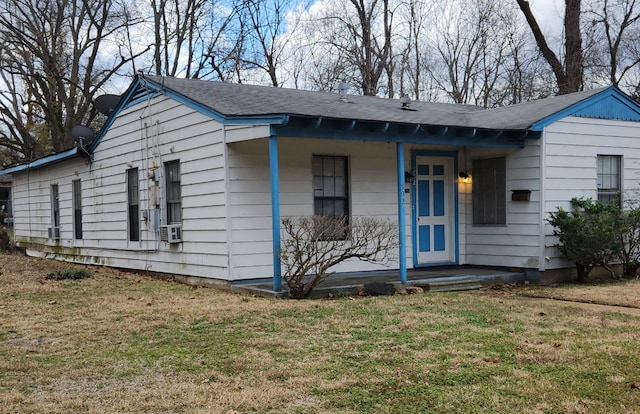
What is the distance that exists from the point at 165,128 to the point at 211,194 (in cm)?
219

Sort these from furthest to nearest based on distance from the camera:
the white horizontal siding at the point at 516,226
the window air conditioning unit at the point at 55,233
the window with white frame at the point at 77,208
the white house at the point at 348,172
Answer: the window air conditioning unit at the point at 55,233 < the window with white frame at the point at 77,208 < the white horizontal siding at the point at 516,226 < the white house at the point at 348,172

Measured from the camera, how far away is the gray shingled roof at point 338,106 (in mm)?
10172

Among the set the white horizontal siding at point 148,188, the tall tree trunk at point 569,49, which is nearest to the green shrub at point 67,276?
the white horizontal siding at point 148,188

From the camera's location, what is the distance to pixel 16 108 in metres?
29.2

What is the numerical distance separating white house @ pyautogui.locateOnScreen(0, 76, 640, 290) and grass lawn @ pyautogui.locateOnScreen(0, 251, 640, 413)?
1.92 metres

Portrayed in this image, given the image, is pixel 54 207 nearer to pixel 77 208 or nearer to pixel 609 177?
pixel 77 208

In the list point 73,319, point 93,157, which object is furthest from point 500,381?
point 93,157

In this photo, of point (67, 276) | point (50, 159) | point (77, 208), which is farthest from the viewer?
point (50, 159)

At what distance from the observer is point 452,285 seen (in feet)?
33.5

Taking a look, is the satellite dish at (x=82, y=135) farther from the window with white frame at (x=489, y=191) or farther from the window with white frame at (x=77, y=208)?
the window with white frame at (x=489, y=191)

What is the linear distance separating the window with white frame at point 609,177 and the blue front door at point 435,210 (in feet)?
9.01

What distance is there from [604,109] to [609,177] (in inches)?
51.5

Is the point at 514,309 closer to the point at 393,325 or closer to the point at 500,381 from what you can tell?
the point at 393,325

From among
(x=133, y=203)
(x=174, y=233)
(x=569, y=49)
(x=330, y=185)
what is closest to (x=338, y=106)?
(x=330, y=185)
